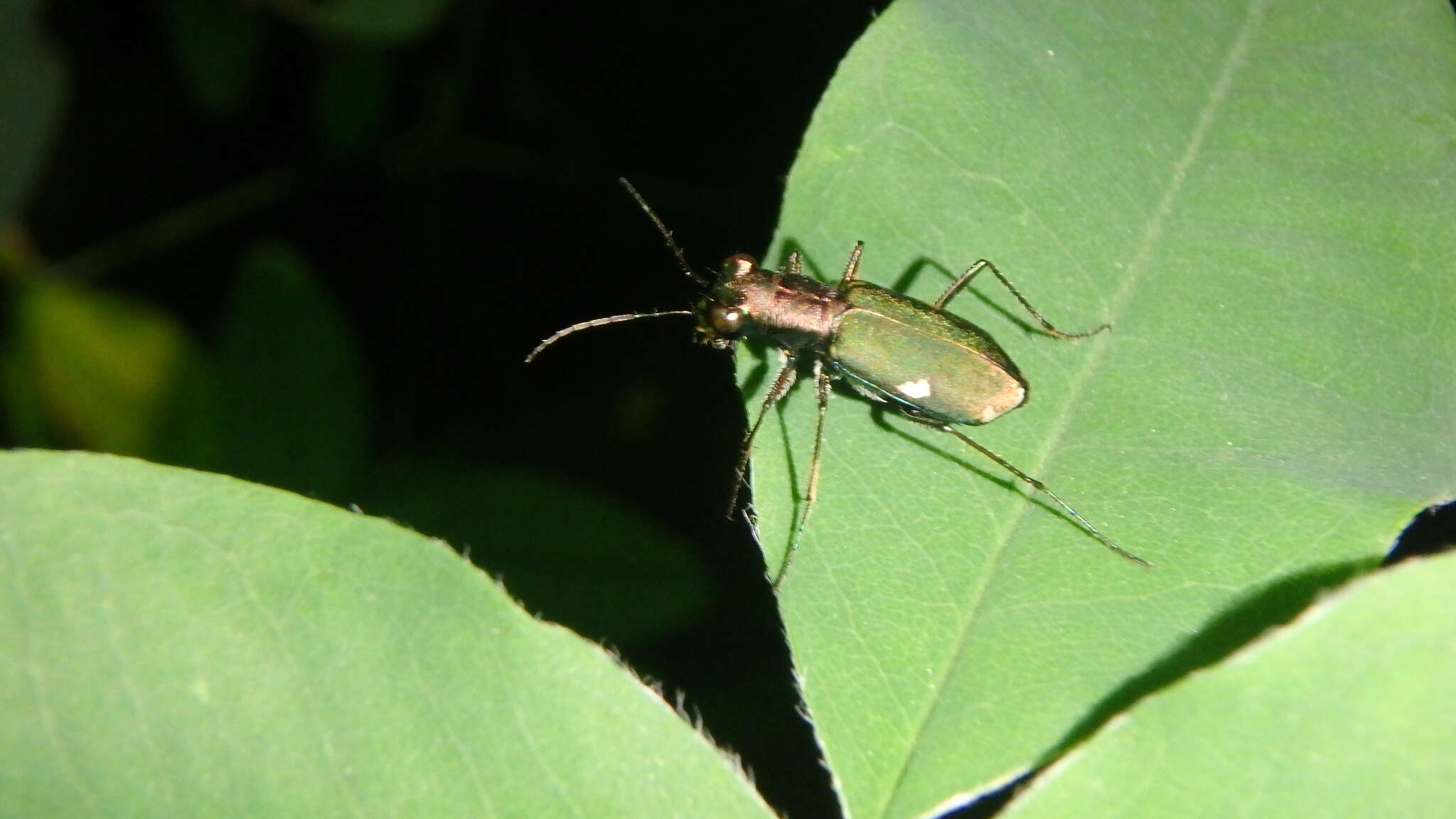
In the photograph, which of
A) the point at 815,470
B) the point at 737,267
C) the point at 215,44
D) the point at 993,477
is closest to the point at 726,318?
the point at 737,267

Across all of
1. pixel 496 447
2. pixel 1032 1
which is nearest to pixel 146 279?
pixel 496 447

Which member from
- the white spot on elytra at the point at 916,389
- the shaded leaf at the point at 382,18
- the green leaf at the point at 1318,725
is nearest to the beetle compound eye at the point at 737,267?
the white spot on elytra at the point at 916,389

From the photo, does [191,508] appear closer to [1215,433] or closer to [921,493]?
[921,493]

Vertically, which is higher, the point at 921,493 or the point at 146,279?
the point at 921,493

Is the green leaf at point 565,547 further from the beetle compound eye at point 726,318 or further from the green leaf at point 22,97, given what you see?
the green leaf at point 22,97

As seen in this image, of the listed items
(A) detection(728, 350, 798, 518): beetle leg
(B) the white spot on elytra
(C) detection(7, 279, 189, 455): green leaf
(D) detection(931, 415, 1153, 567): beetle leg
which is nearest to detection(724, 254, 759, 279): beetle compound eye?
(A) detection(728, 350, 798, 518): beetle leg

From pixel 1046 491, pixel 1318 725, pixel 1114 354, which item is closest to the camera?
pixel 1318 725

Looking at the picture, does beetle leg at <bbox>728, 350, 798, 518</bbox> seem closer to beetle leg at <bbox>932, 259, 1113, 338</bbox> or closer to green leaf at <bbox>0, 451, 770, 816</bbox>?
beetle leg at <bbox>932, 259, 1113, 338</bbox>

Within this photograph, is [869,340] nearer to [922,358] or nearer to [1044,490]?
[922,358]
